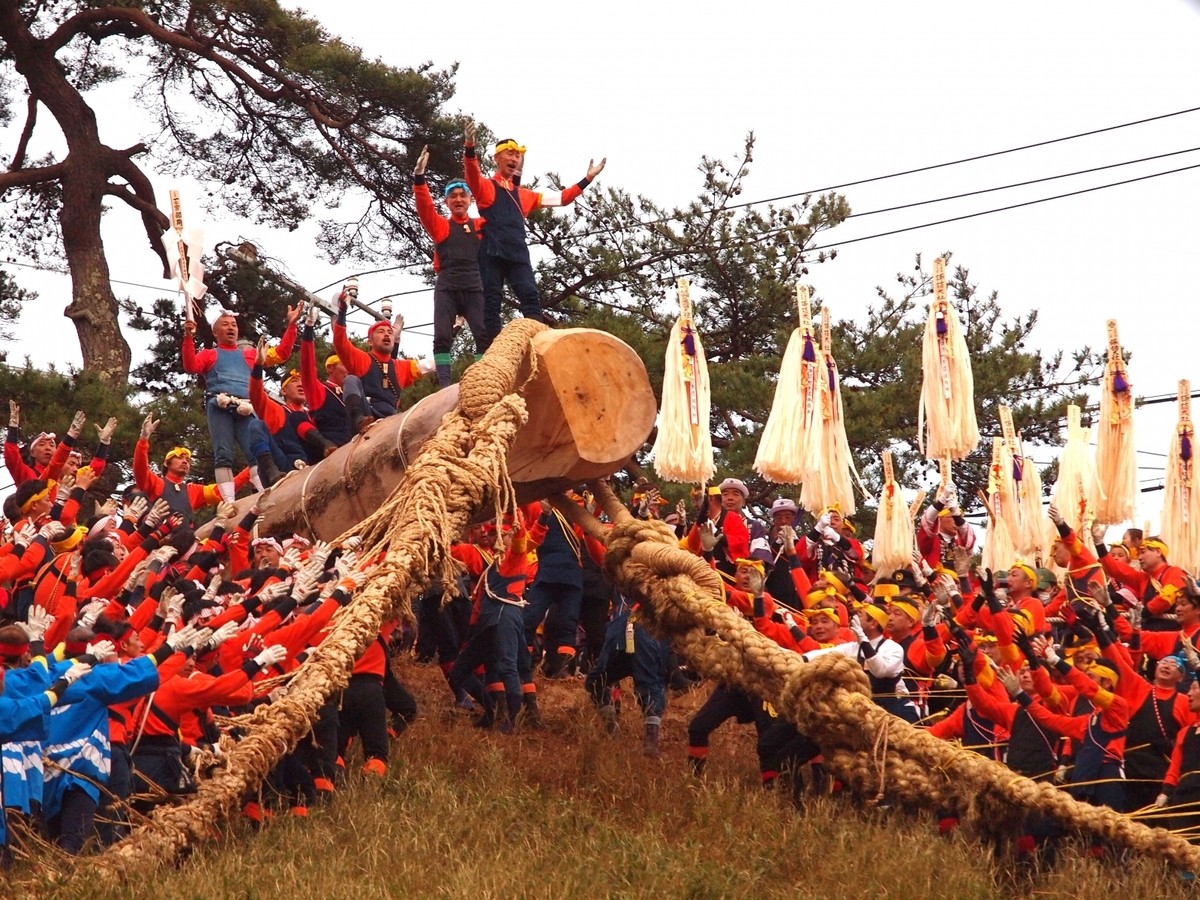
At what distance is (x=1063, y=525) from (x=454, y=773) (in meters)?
4.11

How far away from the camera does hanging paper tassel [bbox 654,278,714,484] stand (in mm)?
9820

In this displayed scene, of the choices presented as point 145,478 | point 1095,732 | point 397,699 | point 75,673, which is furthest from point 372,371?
point 1095,732

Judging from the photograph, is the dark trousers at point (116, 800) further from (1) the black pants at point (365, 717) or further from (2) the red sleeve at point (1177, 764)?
(2) the red sleeve at point (1177, 764)

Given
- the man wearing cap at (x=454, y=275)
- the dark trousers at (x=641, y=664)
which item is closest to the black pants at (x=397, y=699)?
the dark trousers at (x=641, y=664)

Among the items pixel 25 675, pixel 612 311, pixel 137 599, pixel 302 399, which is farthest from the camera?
pixel 612 311

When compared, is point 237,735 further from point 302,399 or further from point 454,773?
point 302,399

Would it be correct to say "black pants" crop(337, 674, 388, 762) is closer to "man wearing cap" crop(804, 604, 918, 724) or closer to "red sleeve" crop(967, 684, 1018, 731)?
"man wearing cap" crop(804, 604, 918, 724)

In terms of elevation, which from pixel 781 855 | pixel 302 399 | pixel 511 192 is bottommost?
pixel 781 855

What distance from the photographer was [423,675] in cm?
1336

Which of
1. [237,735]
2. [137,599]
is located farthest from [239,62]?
[237,735]

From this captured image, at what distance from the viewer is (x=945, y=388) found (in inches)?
431

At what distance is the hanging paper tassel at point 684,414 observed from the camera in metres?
9.82

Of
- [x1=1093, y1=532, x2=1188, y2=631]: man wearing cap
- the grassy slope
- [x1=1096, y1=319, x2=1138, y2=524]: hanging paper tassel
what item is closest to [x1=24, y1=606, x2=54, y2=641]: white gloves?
the grassy slope

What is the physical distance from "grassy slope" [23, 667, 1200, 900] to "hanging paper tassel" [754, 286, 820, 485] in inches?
81.2
